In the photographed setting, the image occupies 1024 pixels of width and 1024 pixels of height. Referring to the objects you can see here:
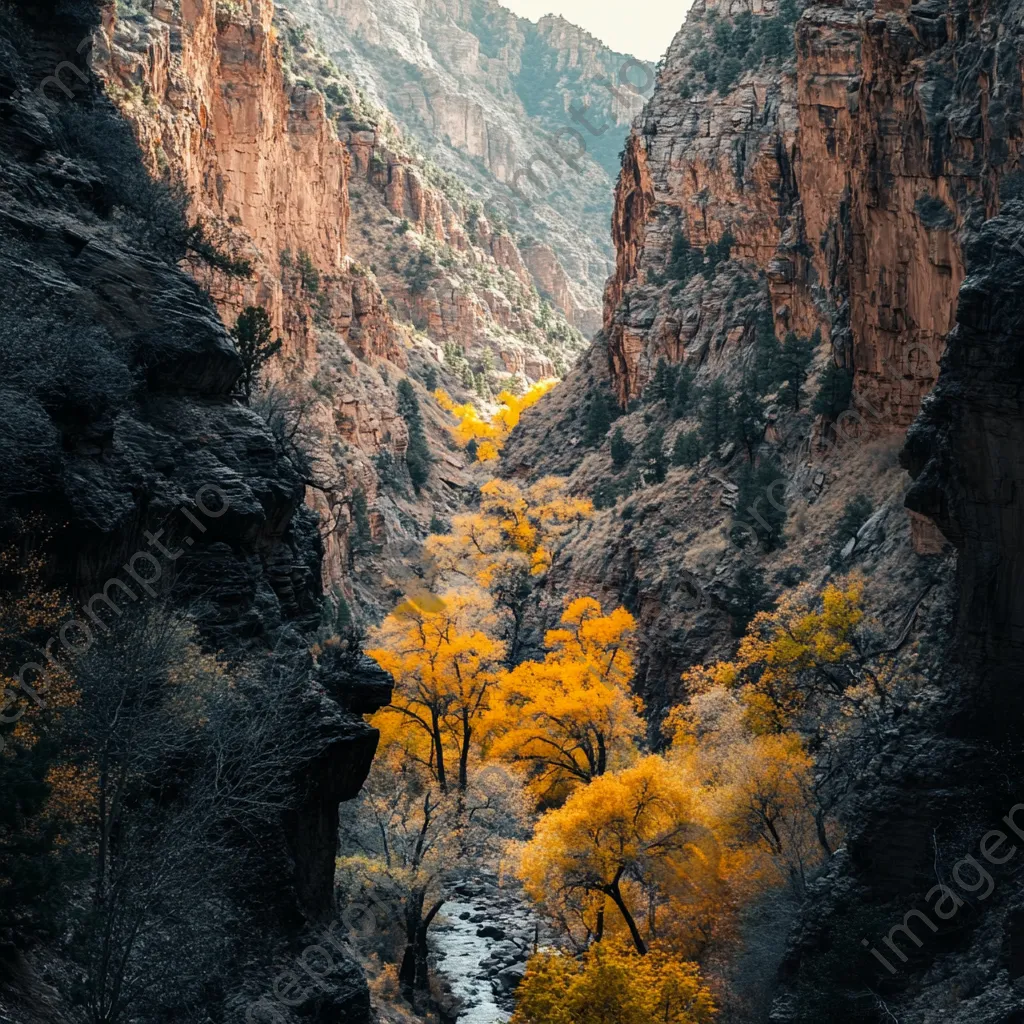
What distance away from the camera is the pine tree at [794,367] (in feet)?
177

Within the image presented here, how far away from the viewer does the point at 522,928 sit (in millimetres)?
36125

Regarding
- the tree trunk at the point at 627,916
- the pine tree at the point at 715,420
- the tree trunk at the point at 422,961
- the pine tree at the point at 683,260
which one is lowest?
the tree trunk at the point at 422,961

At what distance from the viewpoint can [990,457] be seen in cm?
2397

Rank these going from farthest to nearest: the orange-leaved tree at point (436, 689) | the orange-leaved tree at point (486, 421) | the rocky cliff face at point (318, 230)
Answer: the orange-leaved tree at point (486, 421) → the rocky cliff face at point (318, 230) → the orange-leaved tree at point (436, 689)

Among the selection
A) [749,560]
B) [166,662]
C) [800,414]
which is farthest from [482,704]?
[166,662]

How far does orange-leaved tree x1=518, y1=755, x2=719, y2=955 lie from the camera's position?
29797mm

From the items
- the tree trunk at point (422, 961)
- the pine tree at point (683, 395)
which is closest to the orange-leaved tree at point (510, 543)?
the pine tree at point (683, 395)

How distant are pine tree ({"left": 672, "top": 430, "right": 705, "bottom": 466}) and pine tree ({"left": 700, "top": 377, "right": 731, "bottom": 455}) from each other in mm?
401

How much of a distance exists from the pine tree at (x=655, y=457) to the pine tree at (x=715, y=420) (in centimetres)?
259

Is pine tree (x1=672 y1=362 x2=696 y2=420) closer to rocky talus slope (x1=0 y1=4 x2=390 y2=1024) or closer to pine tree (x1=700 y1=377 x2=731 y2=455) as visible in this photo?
pine tree (x1=700 y1=377 x2=731 y2=455)

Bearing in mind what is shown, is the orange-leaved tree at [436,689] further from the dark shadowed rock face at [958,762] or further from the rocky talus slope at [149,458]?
the dark shadowed rock face at [958,762]

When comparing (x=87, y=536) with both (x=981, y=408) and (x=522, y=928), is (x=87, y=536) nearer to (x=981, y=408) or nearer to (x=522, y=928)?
(x=981, y=408)

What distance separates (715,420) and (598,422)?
66.6ft

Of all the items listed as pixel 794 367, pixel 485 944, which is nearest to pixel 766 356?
pixel 794 367
